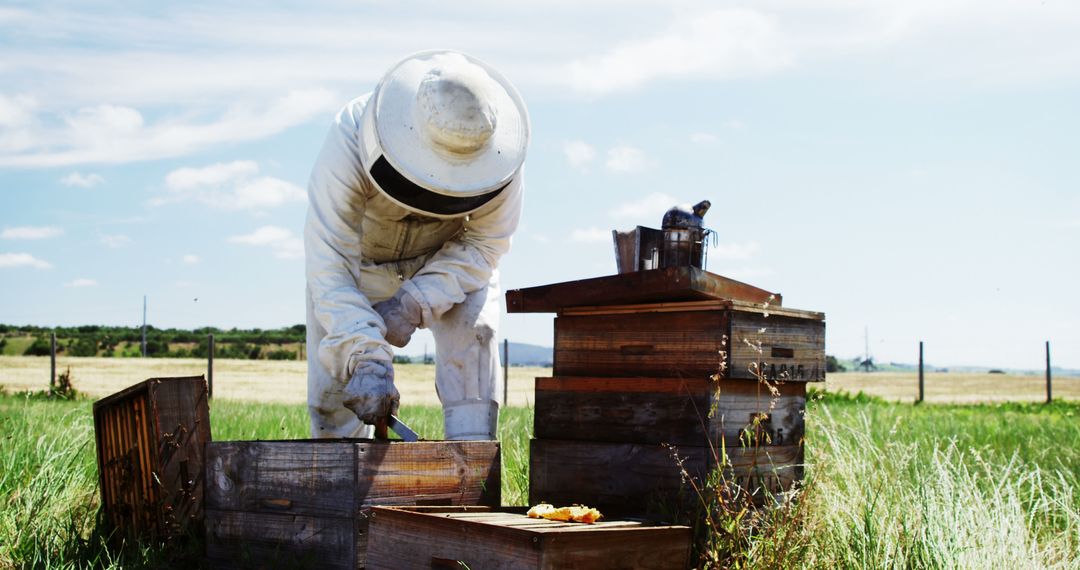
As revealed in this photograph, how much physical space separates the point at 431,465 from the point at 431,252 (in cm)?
154

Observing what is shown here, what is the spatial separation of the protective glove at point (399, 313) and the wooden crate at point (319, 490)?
82 cm

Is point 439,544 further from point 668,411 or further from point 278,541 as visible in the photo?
point 668,411

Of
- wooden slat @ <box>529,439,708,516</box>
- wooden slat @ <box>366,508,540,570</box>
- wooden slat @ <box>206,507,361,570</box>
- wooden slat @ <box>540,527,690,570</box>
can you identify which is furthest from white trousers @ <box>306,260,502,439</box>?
wooden slat @ <box>540,527,690,570</box>

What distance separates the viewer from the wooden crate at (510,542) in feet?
8.75

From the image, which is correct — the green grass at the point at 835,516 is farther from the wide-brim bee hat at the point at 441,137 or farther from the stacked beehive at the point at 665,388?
the wide-brim bee hat at the point at 441,137

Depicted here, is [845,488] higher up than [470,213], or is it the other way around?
[470,213]

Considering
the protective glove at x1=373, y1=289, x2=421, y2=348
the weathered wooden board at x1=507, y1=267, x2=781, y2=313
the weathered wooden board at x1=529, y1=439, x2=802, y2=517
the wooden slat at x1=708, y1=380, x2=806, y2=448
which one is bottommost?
the weathered wooden board at x1=529, y1=439, x2=802, y2=517

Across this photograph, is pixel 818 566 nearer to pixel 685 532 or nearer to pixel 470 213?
pixel 685 532

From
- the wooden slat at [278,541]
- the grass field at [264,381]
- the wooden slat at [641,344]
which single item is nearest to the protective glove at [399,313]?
the wooden slat at [641,344]

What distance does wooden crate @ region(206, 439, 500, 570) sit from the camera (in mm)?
3307

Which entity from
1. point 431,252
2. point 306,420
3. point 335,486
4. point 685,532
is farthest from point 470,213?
point 306,420

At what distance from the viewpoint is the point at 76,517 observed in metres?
4.56

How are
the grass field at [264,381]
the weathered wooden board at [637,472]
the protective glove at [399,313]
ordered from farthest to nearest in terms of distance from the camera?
the grass field at [264,381]
the protective glove at [399,313]
the weathered wooden board at [637,472]

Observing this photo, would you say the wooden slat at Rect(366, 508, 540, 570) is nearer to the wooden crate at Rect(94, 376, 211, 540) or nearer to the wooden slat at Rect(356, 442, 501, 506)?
the wooden slat at Rect(356, 442, 501, 506)
